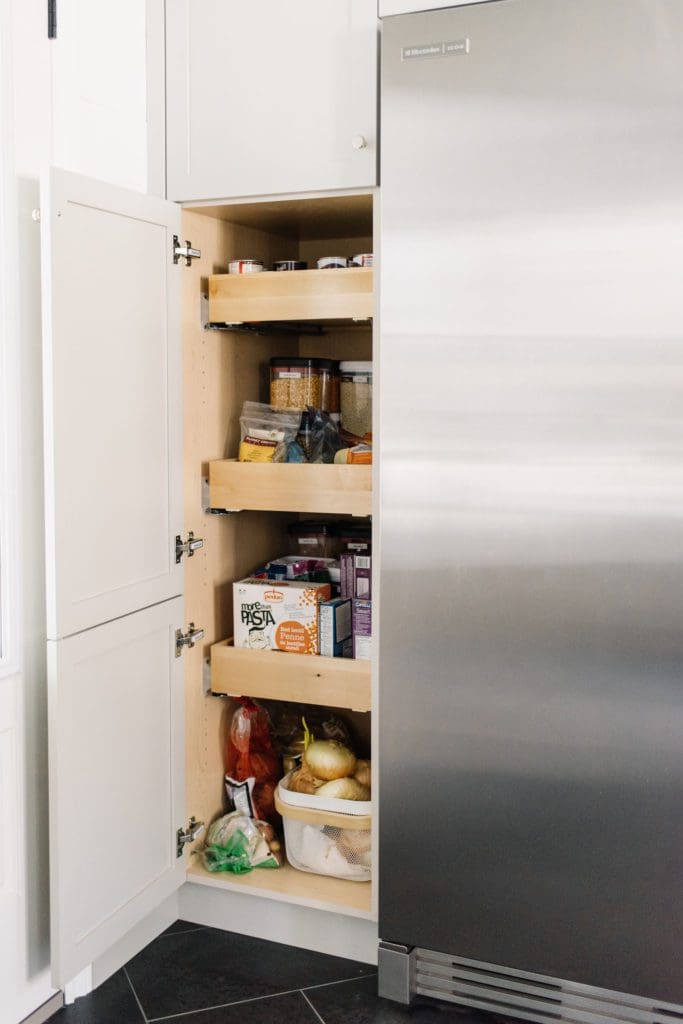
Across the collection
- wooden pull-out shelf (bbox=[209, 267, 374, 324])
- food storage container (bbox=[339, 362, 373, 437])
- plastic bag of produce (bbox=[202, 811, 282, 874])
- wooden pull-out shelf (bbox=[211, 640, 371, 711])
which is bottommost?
plastic bag of produce (bbox=[202, 811, 282, 874])

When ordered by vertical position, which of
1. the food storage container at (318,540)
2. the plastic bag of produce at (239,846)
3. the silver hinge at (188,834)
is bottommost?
the plastic bag of produce at (239,846)

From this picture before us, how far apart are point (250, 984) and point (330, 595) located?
85cm

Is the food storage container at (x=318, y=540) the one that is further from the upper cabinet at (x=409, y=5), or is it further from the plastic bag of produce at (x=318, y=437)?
the upper cabinet at (x=409, y=5)

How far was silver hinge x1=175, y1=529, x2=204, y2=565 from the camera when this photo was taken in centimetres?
216

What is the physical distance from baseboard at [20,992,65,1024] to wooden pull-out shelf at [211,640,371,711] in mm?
709

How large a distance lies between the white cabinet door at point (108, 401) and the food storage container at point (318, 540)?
0.47 metres

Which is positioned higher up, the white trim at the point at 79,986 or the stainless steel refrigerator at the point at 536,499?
the stainless steel refrigerator at the point at 536,499

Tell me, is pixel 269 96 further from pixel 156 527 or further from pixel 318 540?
pixel 318 540

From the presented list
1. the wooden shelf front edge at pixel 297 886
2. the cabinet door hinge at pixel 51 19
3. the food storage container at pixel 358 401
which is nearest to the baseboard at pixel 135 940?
the wooden shelf front edge at pixel 297 886

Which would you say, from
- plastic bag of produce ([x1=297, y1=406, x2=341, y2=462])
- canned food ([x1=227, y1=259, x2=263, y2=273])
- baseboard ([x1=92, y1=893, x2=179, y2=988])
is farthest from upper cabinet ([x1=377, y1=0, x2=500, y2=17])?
baseboard ([x1=92, y1=893, x2=179, y2=988])

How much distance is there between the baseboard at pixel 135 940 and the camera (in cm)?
207

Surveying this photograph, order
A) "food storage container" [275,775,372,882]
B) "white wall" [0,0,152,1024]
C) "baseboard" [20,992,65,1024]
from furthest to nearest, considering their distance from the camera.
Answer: "food storage container" [275,775,372,882], "baseboard" [20,992,65,1024], "white wall" [0,0,152,1024]

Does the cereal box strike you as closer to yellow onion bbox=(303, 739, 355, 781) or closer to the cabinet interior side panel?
the cabinet interior side panel

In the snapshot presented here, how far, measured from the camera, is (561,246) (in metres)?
1.74
